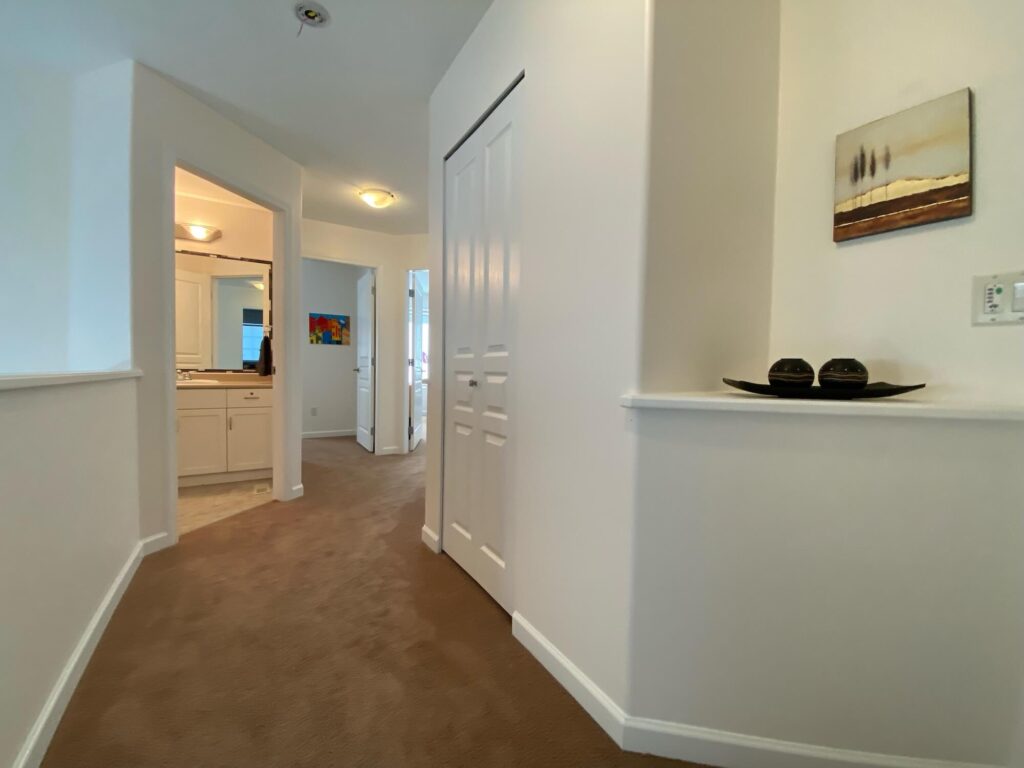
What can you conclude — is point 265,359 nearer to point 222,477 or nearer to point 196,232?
point 222,477

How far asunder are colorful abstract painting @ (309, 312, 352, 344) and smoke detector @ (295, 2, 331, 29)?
4277 millimetres

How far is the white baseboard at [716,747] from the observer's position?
1.04m

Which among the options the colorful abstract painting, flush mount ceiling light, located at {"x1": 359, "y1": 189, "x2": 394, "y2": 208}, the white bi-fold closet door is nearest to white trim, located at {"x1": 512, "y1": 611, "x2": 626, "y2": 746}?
the white bi-fold closet door

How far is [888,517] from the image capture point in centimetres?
100

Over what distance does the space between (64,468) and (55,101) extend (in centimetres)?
234

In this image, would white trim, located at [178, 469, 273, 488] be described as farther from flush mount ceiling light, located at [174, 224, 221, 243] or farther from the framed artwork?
the framed artwork

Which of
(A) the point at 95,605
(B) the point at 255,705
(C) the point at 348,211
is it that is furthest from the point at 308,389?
(B) the point at 255,705

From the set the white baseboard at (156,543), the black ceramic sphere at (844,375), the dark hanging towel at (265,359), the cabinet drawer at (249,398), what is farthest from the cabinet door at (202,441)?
Answer: the black ceramic sphere at (844,375)

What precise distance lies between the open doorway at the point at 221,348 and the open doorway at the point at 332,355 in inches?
56.0

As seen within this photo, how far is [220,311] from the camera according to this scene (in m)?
4.04

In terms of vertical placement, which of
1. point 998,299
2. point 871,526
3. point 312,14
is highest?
point 312,14

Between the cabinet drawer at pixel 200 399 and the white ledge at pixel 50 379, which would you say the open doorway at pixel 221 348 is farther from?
the white ledge at pixel 50 379

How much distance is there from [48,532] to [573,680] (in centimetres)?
161

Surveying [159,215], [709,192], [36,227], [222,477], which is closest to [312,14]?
[159,215]
